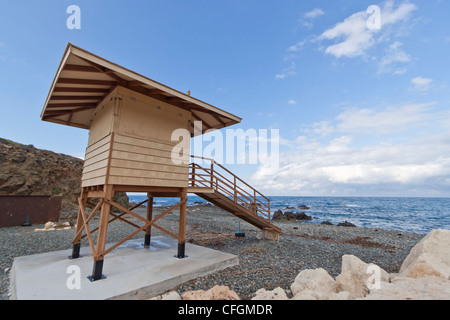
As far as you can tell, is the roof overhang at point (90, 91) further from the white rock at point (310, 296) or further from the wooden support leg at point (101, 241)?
the white rock at point (310, 296)

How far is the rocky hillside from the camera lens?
68.3 feet

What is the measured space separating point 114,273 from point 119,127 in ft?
14.8

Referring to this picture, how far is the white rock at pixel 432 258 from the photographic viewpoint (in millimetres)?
5043

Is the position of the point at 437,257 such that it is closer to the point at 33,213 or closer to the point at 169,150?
the point at 169,150

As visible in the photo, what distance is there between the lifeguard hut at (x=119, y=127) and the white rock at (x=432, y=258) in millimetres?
6669

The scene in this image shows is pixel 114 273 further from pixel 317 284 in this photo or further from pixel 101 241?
pixel 317 284

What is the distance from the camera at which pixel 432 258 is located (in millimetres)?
5379

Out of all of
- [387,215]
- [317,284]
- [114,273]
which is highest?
[317,284]

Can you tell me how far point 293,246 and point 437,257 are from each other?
646 cm

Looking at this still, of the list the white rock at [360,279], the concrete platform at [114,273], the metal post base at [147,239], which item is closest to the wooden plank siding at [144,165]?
the concrete platform at [114,273]

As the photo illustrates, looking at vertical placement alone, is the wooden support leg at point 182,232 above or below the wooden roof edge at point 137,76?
below

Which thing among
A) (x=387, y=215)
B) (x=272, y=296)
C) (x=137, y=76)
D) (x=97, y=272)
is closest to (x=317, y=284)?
(x=272, y=296)
